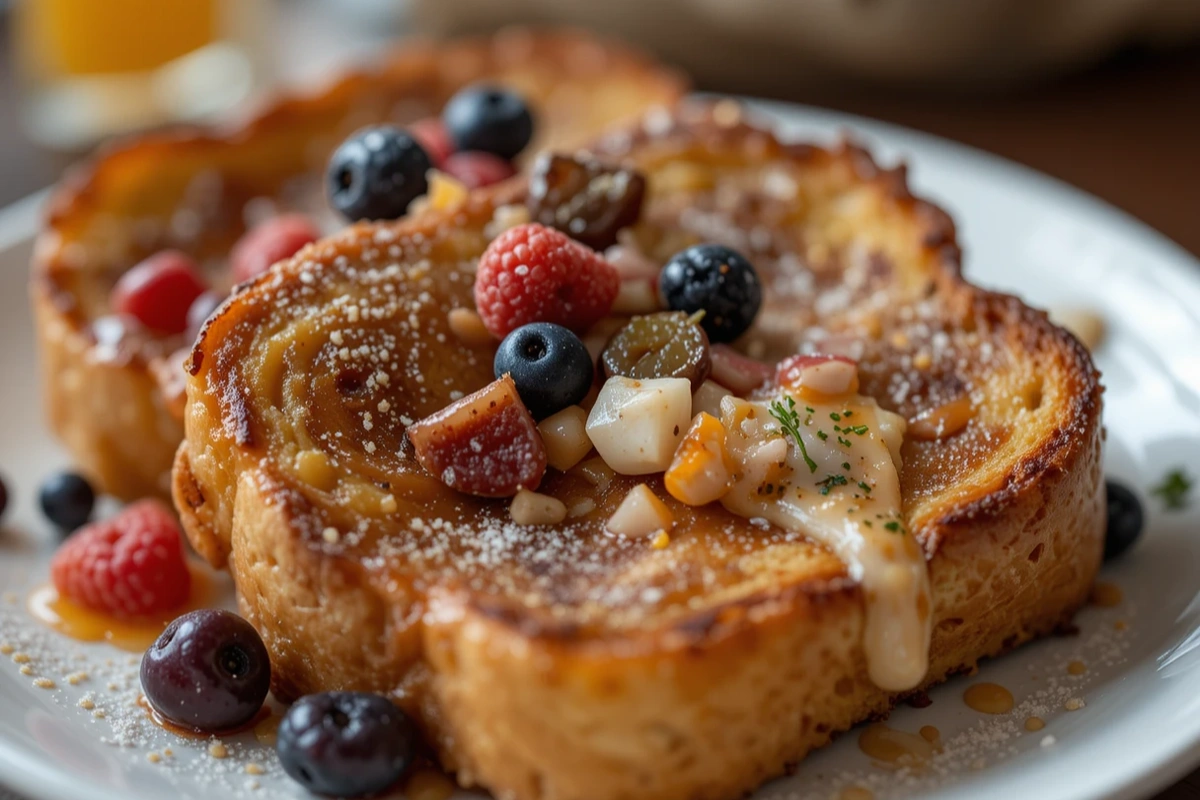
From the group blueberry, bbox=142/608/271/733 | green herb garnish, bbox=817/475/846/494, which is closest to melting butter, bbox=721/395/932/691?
green herb garnish, bbox=817/475/846/494

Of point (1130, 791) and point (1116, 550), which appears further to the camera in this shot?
point (1116, 550)

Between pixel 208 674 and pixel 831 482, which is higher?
pixel 831 482

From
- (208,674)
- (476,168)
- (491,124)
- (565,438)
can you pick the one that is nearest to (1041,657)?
(565,438)

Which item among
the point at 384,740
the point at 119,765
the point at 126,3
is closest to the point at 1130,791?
the point at 384,740

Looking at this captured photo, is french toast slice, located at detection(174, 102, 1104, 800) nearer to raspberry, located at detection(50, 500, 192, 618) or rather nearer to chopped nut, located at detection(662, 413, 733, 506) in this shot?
chopped nut, located at detection(662, 413, 733, 506)

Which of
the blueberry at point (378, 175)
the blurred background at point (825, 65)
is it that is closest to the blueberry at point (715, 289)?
the blueberry at point (378, 175)

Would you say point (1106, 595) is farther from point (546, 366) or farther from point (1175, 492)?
point (546, 366)

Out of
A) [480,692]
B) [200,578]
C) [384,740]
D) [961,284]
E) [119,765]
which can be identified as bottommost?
[200,578]

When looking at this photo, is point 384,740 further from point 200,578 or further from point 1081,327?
point 1081,327

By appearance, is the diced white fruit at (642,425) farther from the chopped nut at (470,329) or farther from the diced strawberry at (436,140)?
the diced strawberry at (436,140)
